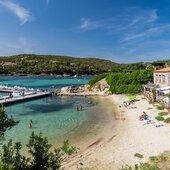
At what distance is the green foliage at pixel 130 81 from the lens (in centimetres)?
3356

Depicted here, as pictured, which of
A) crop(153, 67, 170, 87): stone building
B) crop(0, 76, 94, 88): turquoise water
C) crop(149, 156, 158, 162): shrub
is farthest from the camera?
crop(0, 76, 94, 88): turquoise water

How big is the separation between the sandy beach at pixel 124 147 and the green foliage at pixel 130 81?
1959cm

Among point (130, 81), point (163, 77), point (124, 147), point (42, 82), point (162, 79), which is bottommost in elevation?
point (124, 147)

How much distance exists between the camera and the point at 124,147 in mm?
10703

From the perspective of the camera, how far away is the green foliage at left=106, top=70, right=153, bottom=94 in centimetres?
3356

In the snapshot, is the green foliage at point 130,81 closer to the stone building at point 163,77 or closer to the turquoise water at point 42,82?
the stone building at point 163,77

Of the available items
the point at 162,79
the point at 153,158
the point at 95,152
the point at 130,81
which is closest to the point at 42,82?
the point at 130,81

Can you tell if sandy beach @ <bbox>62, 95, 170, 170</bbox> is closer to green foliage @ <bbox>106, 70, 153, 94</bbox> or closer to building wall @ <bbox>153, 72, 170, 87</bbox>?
building wall @ <bbox>153, 72, 170, 87</bbox>

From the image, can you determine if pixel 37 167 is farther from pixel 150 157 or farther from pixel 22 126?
pixel 22 126

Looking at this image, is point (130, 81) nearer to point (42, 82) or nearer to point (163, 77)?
point (163, 77)

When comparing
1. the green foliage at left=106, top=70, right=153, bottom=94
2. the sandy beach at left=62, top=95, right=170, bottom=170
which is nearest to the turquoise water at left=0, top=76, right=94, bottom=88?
the green foliage at left=106, top=70, right=153, bottom=94

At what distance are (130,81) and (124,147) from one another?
2715 cm

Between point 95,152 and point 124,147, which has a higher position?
point 124,147

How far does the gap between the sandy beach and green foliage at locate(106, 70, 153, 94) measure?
19.6 metres
